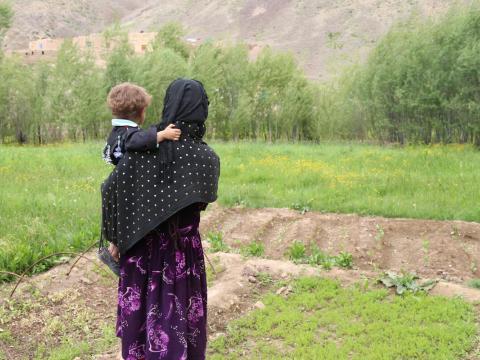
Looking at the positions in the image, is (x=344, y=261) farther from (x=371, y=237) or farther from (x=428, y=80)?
(x=428, y=80)

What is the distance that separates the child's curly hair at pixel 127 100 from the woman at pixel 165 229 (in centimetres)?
17

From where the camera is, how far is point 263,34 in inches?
3494

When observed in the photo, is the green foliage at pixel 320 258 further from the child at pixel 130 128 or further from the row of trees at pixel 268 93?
the row of trees at pixel 268 93

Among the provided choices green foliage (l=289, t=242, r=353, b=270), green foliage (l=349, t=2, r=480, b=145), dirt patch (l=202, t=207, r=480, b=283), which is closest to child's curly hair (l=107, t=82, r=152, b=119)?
green foliage (l=289, t=242, r=353, b=270)

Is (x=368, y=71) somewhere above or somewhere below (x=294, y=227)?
above

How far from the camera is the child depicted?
3283 mm

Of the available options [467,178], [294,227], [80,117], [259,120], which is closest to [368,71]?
[259,120]

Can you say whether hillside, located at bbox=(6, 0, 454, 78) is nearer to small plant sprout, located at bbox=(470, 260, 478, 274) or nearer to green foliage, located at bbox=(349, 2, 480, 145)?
green foliage, located at bbox=(349, 2, 480, 145)

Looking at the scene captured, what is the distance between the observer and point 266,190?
38.1 ft

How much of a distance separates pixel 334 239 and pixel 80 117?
1103 inches

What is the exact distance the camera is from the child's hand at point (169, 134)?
10.8 feet

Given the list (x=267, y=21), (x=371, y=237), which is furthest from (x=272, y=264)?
(x=267, y=21)

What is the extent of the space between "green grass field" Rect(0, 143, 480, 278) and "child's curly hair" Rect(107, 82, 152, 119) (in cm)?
423

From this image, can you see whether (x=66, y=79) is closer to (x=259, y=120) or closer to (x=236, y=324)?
(x=259, y=120)
